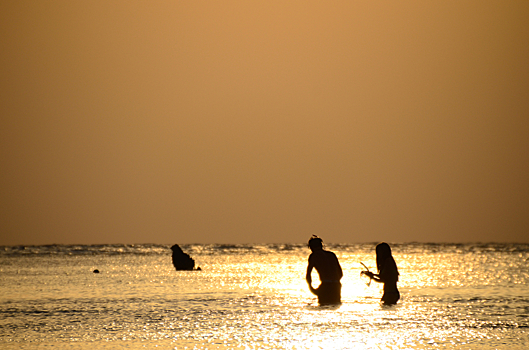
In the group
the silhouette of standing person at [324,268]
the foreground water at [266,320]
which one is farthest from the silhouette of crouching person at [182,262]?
the silhouette of standing person at [324,268]

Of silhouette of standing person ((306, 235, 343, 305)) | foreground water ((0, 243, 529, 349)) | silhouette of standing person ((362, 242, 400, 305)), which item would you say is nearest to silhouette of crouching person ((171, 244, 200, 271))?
foreground water ((0, 243, 529, 349))

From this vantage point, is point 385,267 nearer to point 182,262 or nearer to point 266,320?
point 266,320

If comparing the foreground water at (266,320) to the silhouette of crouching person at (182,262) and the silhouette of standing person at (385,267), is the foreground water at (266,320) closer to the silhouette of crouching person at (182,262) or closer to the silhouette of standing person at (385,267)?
the silhouette of standing person at (385,267)

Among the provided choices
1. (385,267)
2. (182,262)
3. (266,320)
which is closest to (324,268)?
(385,267)

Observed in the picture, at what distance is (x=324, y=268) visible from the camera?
1884 cm

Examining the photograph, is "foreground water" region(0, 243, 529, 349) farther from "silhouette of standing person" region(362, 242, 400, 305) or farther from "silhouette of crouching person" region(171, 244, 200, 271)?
"silhouette of crouching person" region(171, 244, 200, 271)

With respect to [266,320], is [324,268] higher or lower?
higher

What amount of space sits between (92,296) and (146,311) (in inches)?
284

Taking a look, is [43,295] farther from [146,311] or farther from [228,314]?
[228,314]

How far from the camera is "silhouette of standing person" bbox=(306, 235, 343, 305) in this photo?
18.7m

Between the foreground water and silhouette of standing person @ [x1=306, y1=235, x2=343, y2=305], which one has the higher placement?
silhouette of standing person @ [x1=306, y1=235, x2=343, y2=305]

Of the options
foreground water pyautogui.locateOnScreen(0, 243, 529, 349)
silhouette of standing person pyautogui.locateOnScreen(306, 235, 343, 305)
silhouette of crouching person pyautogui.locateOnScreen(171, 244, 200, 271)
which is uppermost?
silhouette of standing person pyautogui.locateOnScreen(306, 235, 343, 305)

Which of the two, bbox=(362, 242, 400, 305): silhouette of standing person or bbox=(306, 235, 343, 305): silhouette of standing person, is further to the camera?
bbox=(306, 235, 343, 305): silhouette of standing person

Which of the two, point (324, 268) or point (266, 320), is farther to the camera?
point (324, 268)
